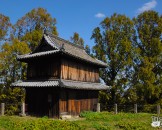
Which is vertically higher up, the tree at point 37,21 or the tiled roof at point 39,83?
the tree at point 37,21

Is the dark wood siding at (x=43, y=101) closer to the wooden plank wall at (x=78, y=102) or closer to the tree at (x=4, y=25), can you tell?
the wooden plank wall at (x=78, y=102)

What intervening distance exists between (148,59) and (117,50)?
4945 millimetres

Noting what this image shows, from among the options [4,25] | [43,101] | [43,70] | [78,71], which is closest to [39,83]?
[43,70]

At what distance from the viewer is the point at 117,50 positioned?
1528 inches

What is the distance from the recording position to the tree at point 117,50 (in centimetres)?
3800

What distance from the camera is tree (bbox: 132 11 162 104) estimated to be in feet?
117

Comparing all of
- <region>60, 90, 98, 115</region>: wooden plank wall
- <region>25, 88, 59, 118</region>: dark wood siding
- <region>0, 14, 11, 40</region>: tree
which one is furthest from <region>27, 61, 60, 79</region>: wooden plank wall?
<region>0, 14, 11, 40</region>: tree

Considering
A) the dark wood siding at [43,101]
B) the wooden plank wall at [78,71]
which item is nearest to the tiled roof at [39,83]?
the dark wood siding at [43,101]

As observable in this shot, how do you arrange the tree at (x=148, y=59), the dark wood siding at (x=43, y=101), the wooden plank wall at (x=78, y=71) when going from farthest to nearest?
the tree at (x=148, y=59) < the wooden plank wall at (x=78, y=71) < the dark wood siding at (x=43, y=101)

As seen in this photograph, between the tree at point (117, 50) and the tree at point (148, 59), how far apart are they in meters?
1.39

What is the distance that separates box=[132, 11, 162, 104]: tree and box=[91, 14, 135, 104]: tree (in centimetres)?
139

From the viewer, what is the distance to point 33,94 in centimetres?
2667

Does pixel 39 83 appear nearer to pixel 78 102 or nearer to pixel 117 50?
Result: pixel 78 102

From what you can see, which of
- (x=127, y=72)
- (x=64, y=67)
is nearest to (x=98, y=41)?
(x=127, y=72)
